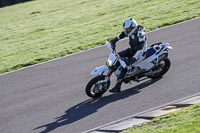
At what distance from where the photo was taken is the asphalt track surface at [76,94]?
30.6ft

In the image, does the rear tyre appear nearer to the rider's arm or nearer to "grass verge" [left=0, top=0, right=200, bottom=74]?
the rider's arm

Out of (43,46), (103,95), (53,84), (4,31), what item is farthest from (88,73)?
(4,31)

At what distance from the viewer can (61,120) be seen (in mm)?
9438

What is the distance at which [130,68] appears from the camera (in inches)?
415

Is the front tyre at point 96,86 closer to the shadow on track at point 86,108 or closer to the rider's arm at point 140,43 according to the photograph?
the shadow on track at point 86,108

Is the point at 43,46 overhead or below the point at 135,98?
overhead

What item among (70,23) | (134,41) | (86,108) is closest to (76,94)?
(86,108)

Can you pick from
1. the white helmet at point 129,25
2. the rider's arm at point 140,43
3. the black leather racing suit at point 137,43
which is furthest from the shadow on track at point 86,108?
the white helmet at point 129,25

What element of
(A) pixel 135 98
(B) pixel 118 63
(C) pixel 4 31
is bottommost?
(A) pixel 135 98

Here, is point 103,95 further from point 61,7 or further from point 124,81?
point 61,7

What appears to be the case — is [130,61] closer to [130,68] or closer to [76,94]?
[130,68]

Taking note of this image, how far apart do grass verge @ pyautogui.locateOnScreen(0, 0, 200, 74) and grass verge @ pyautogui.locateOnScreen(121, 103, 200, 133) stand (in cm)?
904

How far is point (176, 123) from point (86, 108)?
11.3ft

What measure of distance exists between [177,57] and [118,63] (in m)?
3.13
